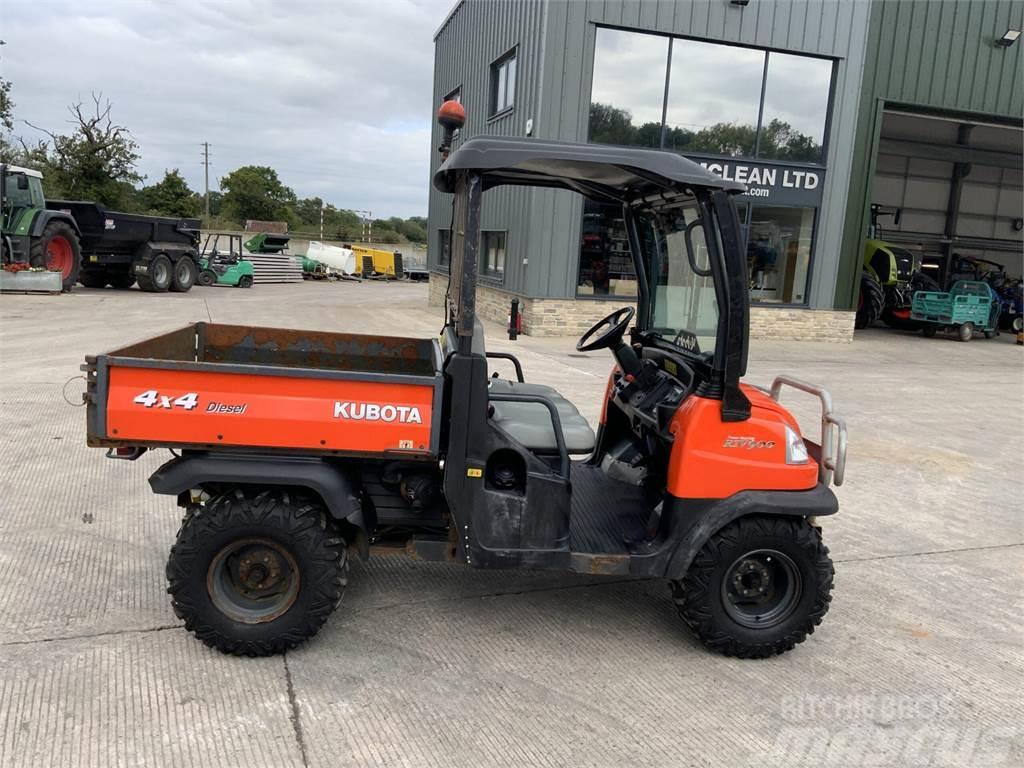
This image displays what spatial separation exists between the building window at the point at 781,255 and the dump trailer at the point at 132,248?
47.4ft

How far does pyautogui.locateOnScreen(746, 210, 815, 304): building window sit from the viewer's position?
51.3 feet

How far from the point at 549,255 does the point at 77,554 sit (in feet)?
36.2

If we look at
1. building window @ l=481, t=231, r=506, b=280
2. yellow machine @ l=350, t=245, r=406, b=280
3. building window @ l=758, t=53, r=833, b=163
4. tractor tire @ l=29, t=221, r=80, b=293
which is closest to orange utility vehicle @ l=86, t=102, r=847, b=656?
building window @ l=481, t=231, r=506, b=280

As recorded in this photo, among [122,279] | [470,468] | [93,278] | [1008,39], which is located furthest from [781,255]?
[93,278]

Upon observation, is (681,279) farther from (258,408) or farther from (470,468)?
(258,408)

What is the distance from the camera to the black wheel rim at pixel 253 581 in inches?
122

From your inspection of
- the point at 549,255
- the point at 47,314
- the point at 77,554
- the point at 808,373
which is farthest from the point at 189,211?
the point at 77,554

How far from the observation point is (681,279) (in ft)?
12.2

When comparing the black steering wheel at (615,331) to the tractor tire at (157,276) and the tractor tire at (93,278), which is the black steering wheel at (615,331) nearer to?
the tractor tire at (157,276)

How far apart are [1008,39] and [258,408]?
60.0 ft

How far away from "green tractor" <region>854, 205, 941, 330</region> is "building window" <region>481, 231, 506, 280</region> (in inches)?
325

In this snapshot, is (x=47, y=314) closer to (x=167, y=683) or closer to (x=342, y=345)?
(x=342, y=345)

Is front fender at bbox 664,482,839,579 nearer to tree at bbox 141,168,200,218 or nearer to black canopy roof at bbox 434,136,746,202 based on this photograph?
black canopy roof at bbox 434,136,746,202

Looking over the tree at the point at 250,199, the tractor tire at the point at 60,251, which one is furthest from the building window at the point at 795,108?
the tree at the point at 250,199
